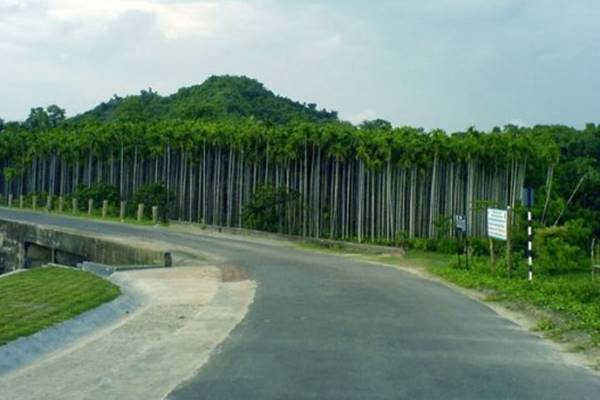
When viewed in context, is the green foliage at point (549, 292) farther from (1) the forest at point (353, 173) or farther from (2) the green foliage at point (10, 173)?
(2) the green foliage at point (10, 173)

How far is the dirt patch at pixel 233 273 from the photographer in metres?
21.0

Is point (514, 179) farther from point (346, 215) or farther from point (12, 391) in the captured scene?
point (12, 391)

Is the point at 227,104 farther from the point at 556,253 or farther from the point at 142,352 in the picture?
the point at 142,352

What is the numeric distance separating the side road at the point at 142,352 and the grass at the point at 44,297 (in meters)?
0.70

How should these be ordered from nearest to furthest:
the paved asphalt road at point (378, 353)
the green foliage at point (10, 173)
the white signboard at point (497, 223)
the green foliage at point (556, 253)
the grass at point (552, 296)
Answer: the paved asphalt road at point (378, 353) < the grass at point (552, 296) < the white signboard at point (497, 223) < the green foliage at point (556, 253) < the green foliage at point (10, 173)

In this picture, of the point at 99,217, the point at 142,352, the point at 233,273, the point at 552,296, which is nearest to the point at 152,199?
the point at 99,217

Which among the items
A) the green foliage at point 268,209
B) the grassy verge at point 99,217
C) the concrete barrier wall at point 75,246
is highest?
the green foliage at point 268,209

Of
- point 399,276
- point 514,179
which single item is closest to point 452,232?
point 514,179

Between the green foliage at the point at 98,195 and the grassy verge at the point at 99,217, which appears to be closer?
the grassy verge at the point at 99,217

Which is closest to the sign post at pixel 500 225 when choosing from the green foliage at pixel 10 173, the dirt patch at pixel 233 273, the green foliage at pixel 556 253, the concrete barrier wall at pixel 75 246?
the dirt patch at pixel 233 273

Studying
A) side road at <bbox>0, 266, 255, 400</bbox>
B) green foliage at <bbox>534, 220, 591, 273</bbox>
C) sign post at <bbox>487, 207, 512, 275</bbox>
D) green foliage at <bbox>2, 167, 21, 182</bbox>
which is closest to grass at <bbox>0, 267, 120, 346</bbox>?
side road at <bbox>0, 266, 255, 400</bbox>

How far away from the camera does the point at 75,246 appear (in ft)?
113

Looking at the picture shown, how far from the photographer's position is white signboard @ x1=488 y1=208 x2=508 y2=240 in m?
21.6

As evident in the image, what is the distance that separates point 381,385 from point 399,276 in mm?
13637
